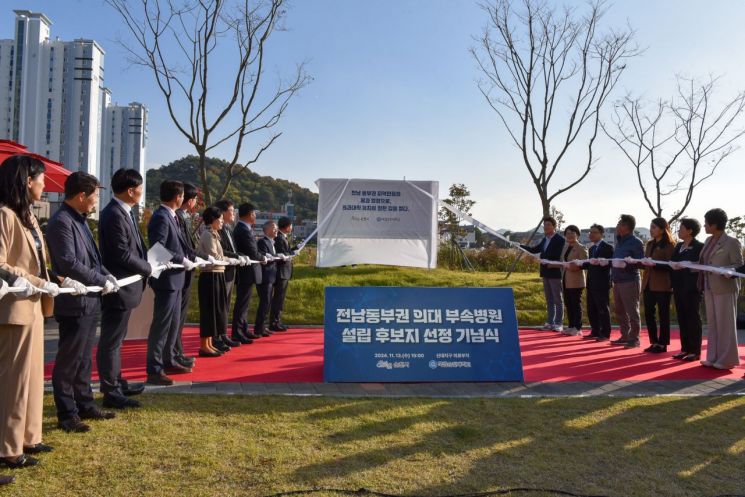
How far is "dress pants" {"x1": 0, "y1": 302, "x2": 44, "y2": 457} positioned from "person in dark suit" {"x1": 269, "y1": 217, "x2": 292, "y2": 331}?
5383 millimetres

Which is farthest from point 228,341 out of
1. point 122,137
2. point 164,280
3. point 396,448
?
point 122,137

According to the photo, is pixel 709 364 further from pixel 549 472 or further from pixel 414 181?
pixel 414 181

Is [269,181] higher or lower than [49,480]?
higher

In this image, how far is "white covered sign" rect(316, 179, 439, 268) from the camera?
489 inches

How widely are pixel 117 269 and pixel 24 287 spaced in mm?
1415

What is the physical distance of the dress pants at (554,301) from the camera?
31.0 feet

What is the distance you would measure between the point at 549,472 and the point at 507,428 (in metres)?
0.83

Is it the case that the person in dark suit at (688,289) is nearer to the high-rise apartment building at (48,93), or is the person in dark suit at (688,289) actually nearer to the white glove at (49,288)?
the white glove at (49,288)

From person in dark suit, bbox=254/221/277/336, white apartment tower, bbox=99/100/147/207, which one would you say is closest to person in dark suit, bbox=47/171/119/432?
person in dark suit, bbox=254/221/277/336

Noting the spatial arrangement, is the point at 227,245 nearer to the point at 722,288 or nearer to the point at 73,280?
the point at 73,280

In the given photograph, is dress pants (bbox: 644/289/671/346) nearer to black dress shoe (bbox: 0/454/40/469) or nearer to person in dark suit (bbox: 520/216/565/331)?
person in dark suit (bbox: 520/216/565/331)

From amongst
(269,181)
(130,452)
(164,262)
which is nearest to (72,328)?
(130,452)

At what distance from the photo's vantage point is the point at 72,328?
12.1 feet

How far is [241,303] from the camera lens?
764 cm
